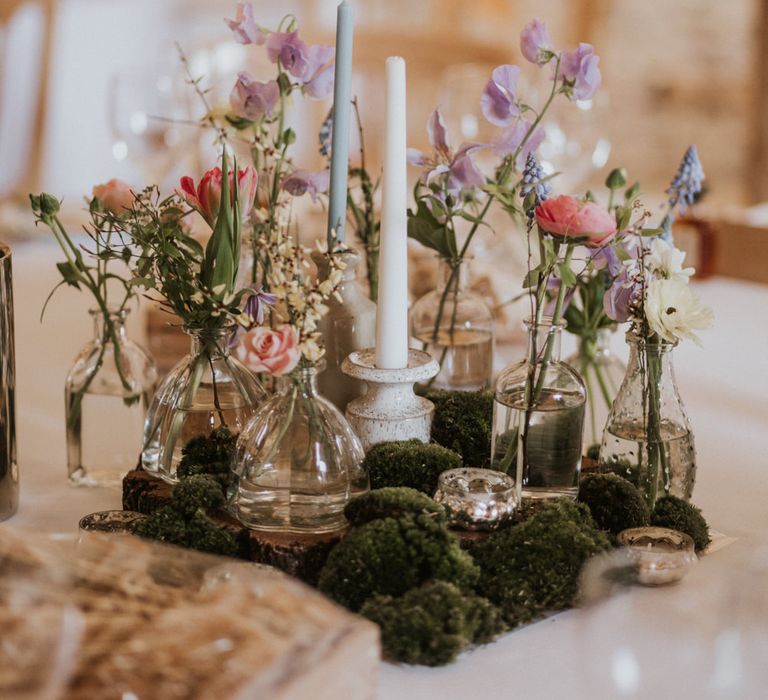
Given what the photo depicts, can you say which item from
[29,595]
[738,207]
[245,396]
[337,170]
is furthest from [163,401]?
[738,207]

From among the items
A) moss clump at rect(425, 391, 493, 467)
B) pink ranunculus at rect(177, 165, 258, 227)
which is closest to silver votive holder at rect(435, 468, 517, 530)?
moss clump at rect(425, 391, 493, 467)

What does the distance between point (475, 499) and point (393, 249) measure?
21cm

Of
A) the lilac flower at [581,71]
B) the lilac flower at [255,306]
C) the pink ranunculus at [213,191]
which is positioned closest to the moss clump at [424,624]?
the lilac flower at [255,306]

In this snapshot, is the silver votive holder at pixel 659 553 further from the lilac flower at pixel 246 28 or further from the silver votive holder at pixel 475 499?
the lilac flower at pixel 246 28

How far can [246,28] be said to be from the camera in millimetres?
926

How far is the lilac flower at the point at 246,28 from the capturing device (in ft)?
3.01

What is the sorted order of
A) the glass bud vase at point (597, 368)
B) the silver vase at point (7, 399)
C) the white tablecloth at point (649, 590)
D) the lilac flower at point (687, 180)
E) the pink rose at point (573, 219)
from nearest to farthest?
the white tablecloth at point (649, 590), the pink rose at point (573, 219), the silver vase at point (7, 399), the lilac flower at point (687, 180), the glass bud vase at point (597, 368)

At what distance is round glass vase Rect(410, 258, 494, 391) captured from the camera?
1.05m

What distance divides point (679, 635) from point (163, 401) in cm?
45

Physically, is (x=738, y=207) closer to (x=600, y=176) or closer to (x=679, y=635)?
(x=600, y=176)

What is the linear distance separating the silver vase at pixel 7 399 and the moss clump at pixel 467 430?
13.8 inches

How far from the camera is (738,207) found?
4094 mm

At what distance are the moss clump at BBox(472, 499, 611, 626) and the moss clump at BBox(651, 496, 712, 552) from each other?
0.33ft

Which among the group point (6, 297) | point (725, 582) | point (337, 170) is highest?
point (337, 170)
